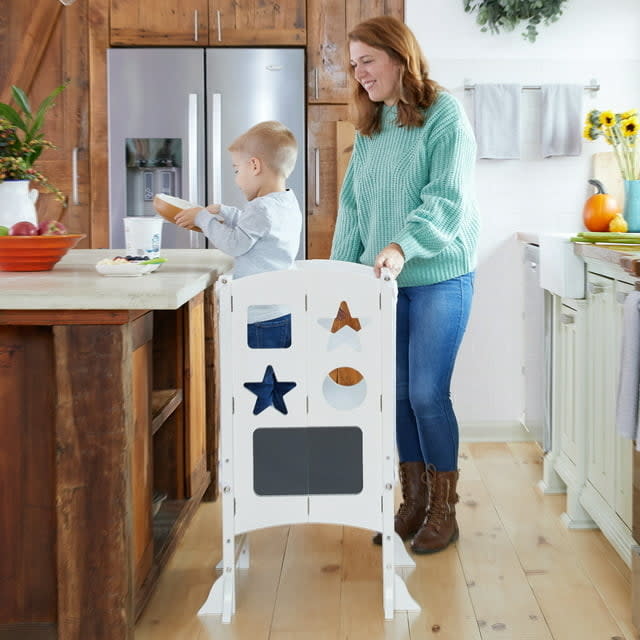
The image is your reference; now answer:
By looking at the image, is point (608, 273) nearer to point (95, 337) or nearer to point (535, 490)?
point (535, 490)

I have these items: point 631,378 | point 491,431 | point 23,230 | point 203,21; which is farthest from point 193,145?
point 631,378

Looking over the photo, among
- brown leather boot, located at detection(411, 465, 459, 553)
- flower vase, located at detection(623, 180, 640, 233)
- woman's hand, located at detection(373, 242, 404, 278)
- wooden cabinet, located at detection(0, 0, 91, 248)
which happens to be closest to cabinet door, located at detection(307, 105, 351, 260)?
wooden cabinet, located at detection(0, 0, 91, 248)

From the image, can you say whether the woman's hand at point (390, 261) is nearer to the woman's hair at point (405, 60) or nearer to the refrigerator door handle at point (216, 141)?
the woman's hair at point (405, 60)

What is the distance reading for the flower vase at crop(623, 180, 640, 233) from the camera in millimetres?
3613

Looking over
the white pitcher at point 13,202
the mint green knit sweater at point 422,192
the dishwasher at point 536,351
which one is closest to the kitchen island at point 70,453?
the white pitcher at point 13,202

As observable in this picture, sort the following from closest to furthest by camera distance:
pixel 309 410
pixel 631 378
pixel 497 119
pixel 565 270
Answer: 1. pixel 631 378
2. pixel 309 410
3. pixel 565 270
4. pixel 497 119

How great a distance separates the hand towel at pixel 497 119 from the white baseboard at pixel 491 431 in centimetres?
115

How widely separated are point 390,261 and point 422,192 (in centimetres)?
31

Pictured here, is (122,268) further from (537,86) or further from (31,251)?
(537,86)

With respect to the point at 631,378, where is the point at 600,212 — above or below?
above

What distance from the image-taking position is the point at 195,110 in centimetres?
410

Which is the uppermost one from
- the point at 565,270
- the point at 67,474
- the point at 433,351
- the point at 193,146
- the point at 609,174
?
the point at 193,146

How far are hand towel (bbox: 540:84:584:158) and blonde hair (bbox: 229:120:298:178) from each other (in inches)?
68.2

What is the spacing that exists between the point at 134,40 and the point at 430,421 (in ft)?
7.90
